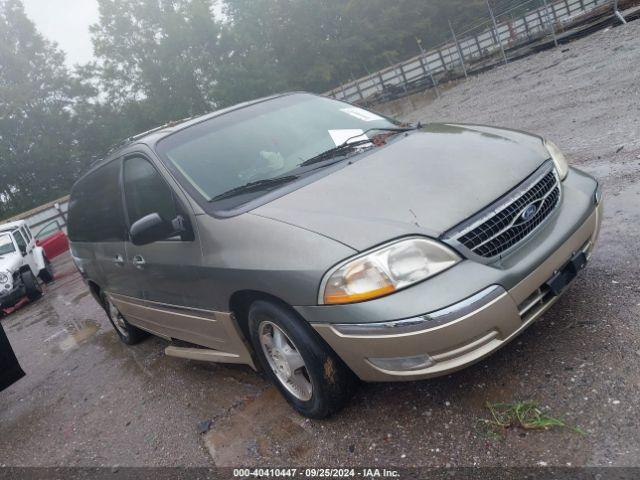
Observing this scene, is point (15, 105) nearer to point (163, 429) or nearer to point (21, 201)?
point (21, 201)

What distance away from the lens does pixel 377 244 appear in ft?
8.15

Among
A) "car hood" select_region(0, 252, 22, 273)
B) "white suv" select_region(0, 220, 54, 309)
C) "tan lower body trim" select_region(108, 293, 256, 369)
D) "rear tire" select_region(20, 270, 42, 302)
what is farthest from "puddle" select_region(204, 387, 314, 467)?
"car hood" select_region(0, 252, 22, 273)

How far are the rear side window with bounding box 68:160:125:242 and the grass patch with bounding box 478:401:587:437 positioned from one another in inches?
114

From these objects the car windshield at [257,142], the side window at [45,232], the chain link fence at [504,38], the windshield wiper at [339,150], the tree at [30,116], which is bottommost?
the chain link fence at [504,38]

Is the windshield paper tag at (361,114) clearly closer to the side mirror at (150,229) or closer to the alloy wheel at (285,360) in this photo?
the side mirror at (150,229)

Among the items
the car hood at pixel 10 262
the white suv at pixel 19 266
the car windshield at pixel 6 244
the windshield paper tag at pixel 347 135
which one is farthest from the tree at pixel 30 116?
the windshield paper tag at pixel 347 135

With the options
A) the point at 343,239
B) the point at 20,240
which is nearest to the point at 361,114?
the point at 343,239

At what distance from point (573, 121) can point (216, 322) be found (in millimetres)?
6651

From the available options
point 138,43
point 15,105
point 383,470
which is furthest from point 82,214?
Result: point 138,43

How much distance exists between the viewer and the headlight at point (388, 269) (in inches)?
96.4

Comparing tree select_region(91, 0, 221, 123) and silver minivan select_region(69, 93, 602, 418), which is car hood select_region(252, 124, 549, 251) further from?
tree select_region(91, 0, 221, 123)

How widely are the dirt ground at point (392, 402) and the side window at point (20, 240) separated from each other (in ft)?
20.9

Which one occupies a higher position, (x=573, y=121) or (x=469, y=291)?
(x=469, y=291)

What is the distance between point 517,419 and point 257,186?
1836 millimetres
